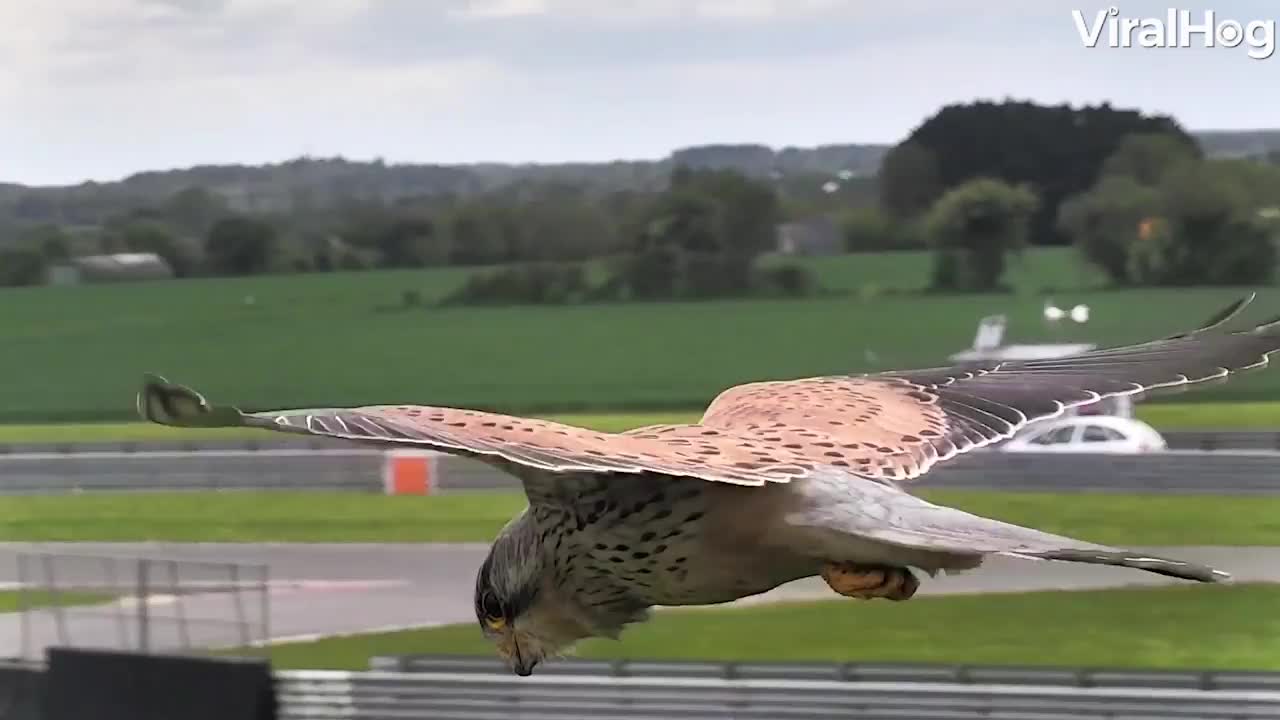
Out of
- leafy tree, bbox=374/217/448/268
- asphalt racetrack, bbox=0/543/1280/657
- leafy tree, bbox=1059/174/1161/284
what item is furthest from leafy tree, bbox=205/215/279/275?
leafy tree, bbox=1059/174/1161/284

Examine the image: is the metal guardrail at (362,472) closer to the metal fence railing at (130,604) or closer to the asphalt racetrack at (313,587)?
the asphalt racetrack at (313,587)

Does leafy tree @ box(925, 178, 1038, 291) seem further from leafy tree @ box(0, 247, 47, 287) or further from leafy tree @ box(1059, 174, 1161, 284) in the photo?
leafy tree @ box(0, 247, 47, 287)

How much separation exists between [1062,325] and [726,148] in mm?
1338

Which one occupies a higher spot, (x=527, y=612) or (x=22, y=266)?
(x=22, y=266)

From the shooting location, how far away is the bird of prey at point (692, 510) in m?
1.08

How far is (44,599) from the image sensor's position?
18.9 ft

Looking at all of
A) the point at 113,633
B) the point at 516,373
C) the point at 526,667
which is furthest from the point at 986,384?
the point at 113,633

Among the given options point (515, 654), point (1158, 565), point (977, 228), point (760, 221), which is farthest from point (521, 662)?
point (977, 228)

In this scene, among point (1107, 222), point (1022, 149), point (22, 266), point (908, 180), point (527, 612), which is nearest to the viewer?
point (527, 612)

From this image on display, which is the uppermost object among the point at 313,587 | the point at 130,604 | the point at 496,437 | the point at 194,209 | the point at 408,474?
the point at 194,209

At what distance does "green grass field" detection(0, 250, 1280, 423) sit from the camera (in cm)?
377

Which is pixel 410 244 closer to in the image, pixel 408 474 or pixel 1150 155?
pixel 408 474

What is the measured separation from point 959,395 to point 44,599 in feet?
15.7

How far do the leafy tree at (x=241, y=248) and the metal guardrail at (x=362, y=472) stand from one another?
1.49m
